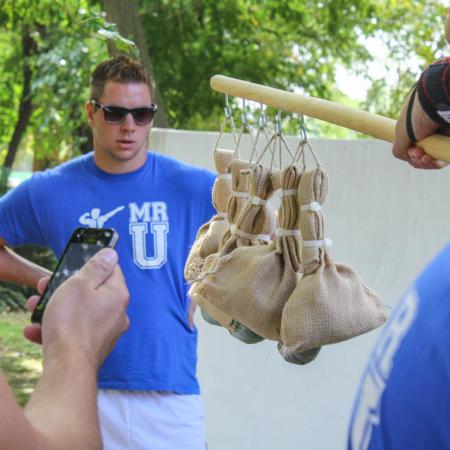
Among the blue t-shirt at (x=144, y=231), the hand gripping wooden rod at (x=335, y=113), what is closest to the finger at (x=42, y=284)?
the hand gripping wooden rod at (x=335, y=113)

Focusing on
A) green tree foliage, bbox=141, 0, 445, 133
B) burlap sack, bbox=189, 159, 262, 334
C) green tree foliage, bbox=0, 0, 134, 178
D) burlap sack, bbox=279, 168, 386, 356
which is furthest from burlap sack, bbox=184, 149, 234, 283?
green tree foliage, bbox=141, 0, 445, 133

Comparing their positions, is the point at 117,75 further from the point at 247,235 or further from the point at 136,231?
the point at 247,235

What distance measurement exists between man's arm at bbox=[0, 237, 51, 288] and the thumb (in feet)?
6.24

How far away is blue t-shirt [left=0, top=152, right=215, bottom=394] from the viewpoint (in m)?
2.89

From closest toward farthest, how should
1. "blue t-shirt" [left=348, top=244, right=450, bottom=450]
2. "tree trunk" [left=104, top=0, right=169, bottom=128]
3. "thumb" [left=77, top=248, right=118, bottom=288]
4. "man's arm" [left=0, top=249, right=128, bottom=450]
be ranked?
"blue t-shirt" [left=348, top=244, right=450, bottom=450] → "man's arm" [left=0, top=249, right=128, bottom=450] → "thumb" [left=77, top=248, right=118, bottom=288] → "tree trunk" [left=104, top=0, right=169, bottom=128]

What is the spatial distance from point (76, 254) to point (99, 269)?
29 cm

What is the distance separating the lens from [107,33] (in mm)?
4004

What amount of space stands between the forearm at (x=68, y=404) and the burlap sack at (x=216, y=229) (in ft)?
2.67

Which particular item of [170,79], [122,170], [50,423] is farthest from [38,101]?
[50,423]

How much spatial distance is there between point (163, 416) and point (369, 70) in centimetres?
915

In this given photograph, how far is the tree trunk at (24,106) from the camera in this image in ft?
29.7

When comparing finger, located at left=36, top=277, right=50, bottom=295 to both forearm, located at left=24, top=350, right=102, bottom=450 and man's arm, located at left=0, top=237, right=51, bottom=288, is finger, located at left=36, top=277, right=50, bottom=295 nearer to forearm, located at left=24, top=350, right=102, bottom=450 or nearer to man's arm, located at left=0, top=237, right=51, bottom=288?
forearm, located at left=24, top=350, right=102, bottom=450

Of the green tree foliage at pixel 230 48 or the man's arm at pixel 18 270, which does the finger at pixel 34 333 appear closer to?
the man's arm at pixel 18 270

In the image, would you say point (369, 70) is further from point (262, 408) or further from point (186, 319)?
point (186, 319)
